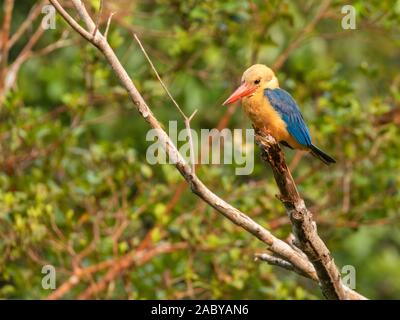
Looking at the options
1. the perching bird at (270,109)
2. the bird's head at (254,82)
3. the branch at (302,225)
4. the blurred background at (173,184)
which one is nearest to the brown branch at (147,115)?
the branch at (302,225)

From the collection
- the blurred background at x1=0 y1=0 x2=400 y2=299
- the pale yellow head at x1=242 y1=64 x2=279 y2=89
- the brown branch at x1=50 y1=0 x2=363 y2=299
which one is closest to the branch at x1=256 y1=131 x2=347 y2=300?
the brown branch at x1=50 y1=0 x2=363 y2=299

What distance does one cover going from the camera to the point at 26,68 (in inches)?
296

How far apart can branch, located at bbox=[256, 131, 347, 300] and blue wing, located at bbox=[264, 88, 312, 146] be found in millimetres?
590

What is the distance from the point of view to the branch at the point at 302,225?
3.12 meters

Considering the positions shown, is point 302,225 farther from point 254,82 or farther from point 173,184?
point 173,184

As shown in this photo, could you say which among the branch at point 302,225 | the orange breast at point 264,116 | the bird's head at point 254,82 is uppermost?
the bird's head at point 254,82

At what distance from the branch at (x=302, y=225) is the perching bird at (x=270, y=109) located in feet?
1.86

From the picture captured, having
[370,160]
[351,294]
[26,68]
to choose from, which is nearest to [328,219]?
[370,160]

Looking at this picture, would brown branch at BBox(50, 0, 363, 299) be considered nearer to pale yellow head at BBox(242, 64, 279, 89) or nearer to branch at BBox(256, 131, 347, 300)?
branch at BBox(256, 131, 347, 300)

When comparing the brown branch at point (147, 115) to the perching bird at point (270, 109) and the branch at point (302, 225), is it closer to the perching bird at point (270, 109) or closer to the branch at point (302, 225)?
the branch at point (302, 225)

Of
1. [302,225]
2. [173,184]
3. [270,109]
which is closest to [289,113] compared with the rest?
[270,109]

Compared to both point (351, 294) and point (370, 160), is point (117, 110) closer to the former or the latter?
point (370, 160)
